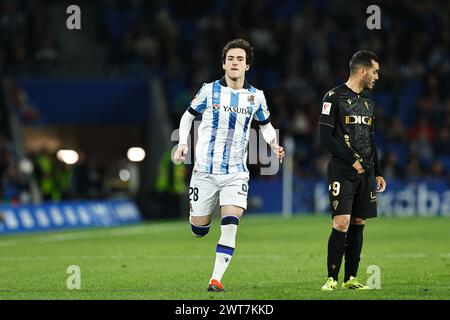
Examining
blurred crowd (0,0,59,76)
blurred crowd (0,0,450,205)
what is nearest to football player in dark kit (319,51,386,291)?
blurred crowd (0,0,450,205)

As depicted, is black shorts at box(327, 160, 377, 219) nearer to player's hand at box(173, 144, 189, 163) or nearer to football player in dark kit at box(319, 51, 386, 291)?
football player in dark kit at box(319, 51, 386, 291)

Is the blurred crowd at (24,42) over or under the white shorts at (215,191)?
over

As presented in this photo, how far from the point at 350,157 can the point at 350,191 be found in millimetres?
331

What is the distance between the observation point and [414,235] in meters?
19.9

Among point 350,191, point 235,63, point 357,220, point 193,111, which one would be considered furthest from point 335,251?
point 235,63

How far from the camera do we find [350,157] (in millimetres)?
10344

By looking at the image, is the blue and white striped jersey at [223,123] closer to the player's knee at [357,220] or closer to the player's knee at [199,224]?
the player's knee at [199,224]

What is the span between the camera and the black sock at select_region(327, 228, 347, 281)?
10383 mm

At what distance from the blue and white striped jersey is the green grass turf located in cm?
123

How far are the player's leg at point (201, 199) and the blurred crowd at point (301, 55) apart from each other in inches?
741

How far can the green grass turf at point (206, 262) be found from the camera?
1024 centimetres

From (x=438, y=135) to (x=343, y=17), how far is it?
493 centimetres

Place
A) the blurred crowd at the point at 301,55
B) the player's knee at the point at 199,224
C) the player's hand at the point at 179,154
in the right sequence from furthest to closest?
the blurred crowd at the point at 301,55 → the player's knee at the point at 199,224 → the player's hand at the point at 179,154

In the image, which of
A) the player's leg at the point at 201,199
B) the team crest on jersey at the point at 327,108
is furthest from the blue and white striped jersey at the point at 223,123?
the team crest on jersey at the point at 327,108
